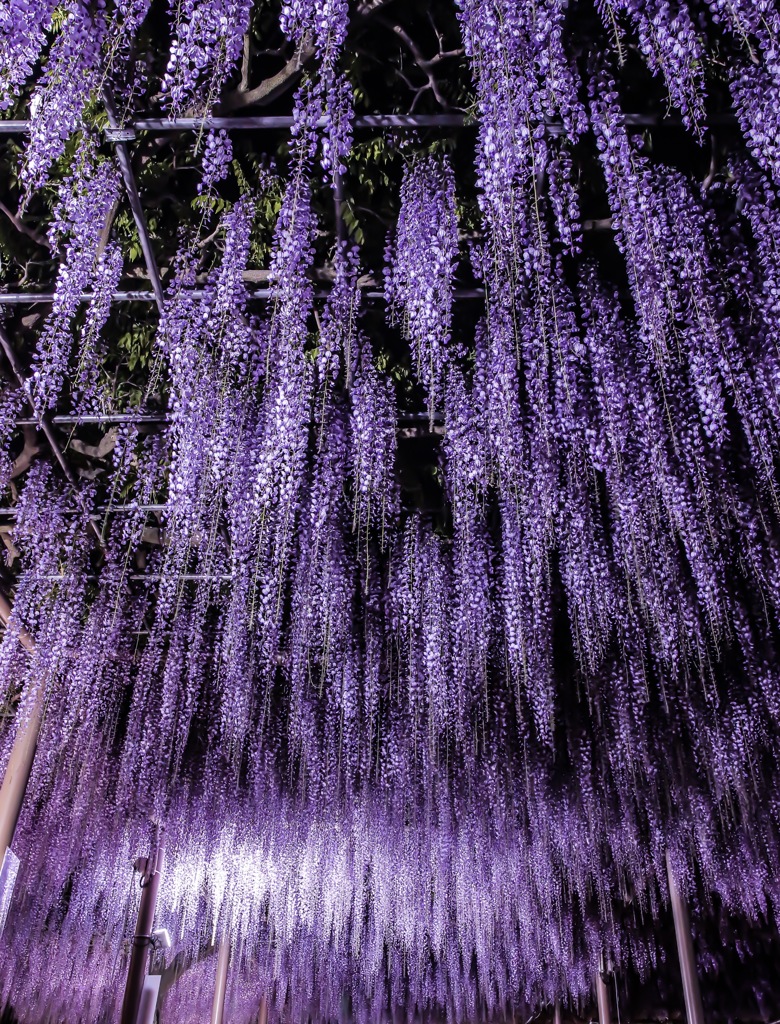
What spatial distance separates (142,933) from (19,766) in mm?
2497

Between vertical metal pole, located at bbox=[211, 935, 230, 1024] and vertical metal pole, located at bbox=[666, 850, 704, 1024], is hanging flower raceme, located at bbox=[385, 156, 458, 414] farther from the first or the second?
vertical metal pole, located at bbox=[211, 935, 230, 1024]

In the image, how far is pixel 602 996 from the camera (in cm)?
1052

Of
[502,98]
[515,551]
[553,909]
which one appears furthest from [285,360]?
[553,909]

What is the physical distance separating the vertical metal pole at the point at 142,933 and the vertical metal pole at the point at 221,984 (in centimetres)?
334

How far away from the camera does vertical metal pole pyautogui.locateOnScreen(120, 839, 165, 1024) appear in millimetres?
6664

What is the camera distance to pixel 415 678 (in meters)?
5.83

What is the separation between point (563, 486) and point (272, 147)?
239 centimetres

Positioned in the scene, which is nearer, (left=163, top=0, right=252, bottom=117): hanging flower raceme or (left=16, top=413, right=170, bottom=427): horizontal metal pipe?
(left=163, top=0, right=252, bottom=117): hanging flower raceme

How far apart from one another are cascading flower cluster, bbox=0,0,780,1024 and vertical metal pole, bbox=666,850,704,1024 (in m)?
0.47

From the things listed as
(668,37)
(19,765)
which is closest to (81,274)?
(668,37)

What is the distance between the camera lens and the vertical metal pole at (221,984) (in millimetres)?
10312

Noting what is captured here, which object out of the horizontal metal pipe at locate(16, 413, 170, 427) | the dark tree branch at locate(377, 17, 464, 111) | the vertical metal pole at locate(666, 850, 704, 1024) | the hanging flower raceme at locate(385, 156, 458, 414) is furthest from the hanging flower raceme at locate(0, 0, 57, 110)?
the vertical metal pole at locate(666, 850, 704, 1024)

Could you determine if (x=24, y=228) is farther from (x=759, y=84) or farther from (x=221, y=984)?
(x=221, y=984)

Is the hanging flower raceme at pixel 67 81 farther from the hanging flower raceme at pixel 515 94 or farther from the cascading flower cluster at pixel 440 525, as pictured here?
the hanging flower raceme at pixel 515 94
